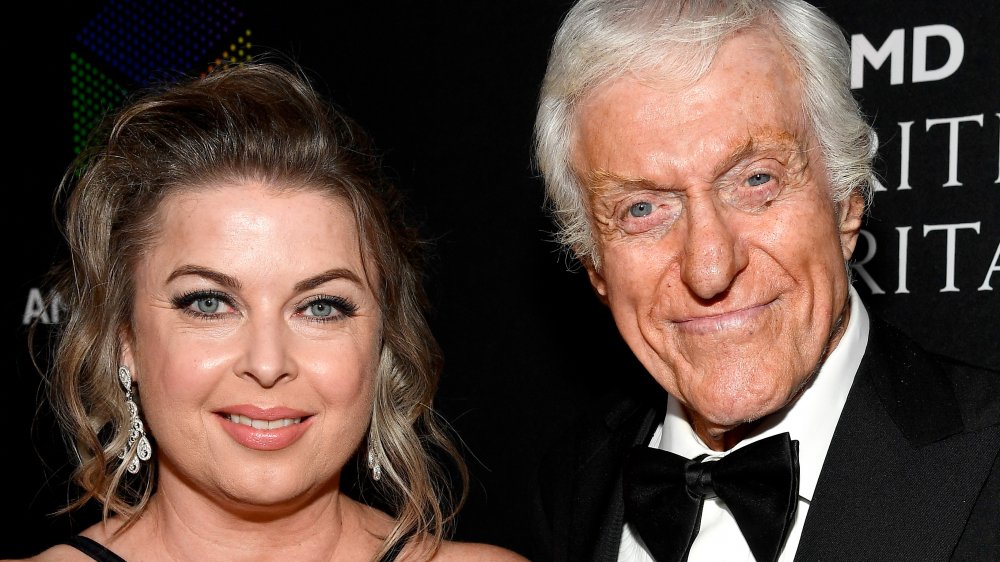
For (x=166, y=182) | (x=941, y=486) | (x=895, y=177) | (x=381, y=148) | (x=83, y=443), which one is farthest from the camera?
(x=381, y=148)

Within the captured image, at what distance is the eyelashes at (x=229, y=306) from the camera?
1935 millimetres

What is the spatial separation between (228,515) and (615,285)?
3.11ft

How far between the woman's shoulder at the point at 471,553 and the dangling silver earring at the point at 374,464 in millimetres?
216

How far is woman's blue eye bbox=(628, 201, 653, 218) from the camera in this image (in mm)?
1919

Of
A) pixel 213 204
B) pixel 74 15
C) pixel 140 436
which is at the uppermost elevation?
pixel 74 15

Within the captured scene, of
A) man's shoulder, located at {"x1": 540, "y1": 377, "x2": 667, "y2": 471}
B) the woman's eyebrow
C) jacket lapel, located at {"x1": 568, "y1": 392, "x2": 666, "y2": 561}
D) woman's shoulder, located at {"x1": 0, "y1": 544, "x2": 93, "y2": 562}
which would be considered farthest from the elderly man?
woman's shoulder, located at {"x1": 0, "y1": 544, "x2": 93, "y2": 562}

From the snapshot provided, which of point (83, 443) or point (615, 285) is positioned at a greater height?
point (615, 285)

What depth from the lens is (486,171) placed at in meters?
2.94

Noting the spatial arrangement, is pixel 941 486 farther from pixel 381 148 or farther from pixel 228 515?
pixel 381 148

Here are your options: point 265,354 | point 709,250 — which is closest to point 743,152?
point 709,250

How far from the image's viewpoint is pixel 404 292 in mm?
2277

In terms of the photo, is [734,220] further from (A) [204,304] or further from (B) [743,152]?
(A) [204,304]

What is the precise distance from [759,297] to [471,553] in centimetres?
90

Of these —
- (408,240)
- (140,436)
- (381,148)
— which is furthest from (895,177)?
(140,436)
